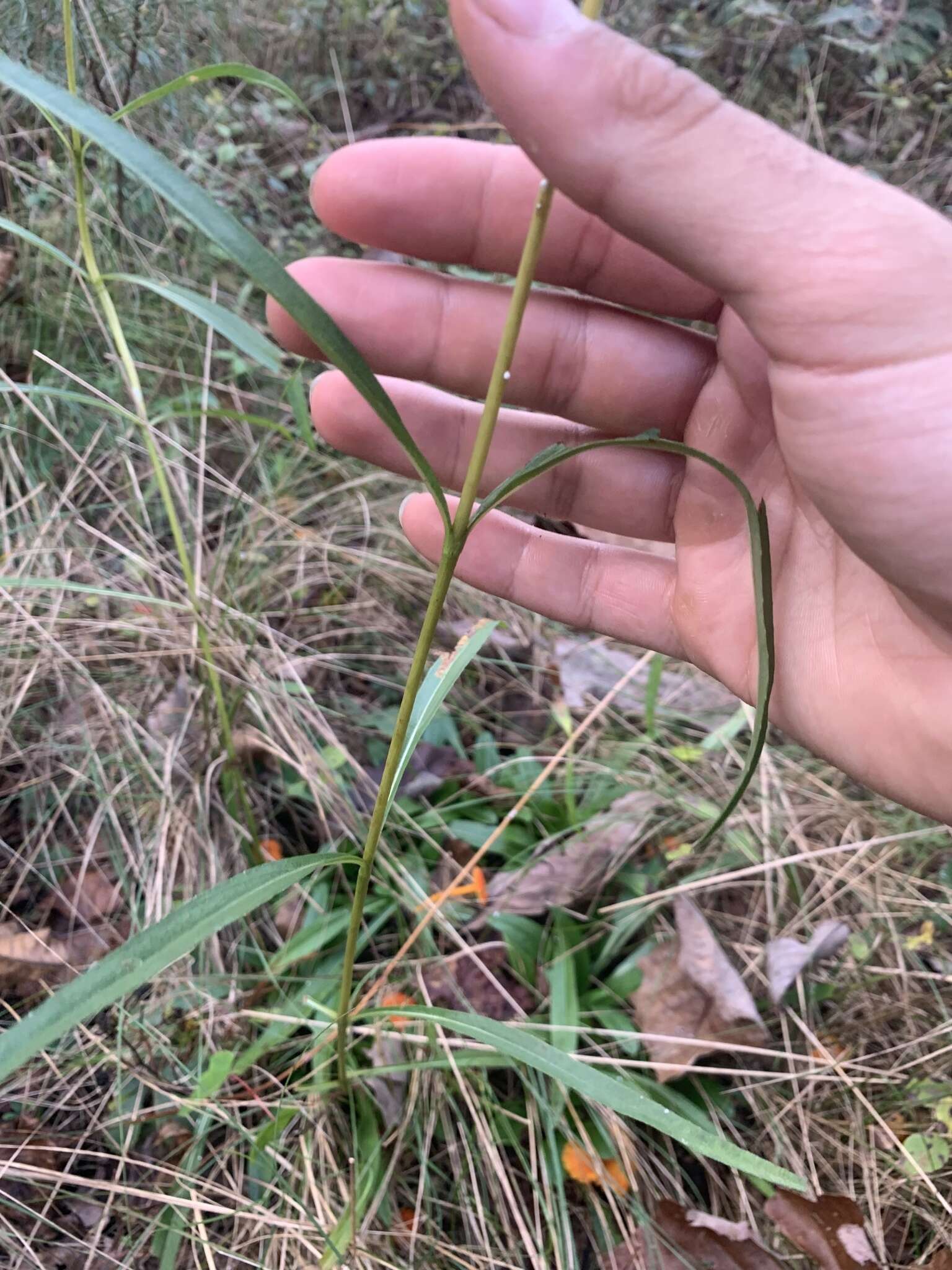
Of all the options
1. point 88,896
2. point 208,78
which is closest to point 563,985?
point 88,896

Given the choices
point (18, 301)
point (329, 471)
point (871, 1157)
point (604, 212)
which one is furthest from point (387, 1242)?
point (18, 301)

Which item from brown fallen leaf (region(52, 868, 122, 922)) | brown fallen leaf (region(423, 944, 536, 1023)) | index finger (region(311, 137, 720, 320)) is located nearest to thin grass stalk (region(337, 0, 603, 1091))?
index finger (region(311, 137, 720, 320))

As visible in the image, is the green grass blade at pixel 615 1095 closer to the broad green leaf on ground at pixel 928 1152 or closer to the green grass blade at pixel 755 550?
the green grass blade at pixel 755 550

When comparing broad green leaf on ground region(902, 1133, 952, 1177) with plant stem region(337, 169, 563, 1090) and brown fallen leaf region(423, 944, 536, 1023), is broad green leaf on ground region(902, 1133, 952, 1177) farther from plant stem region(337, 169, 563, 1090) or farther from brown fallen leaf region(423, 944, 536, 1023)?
plant stem region(337, 169, 563, 1090)

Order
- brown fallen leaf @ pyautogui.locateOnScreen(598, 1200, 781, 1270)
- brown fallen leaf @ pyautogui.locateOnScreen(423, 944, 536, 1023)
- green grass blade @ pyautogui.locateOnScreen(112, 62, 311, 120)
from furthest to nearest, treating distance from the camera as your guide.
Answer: brown fallen leaf @ pyautogui.locateOnScreen(423, 944, 536, 1023)
brown fallen leaf @ pyautogui.locateOnScreen(598, 1200, 781, 1270)
green grass blade @ pyautogui.locateOnScreen(112, 62, 311, 120)

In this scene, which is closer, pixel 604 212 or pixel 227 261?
pixel 604 212

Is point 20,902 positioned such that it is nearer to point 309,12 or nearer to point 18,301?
point 18,301
